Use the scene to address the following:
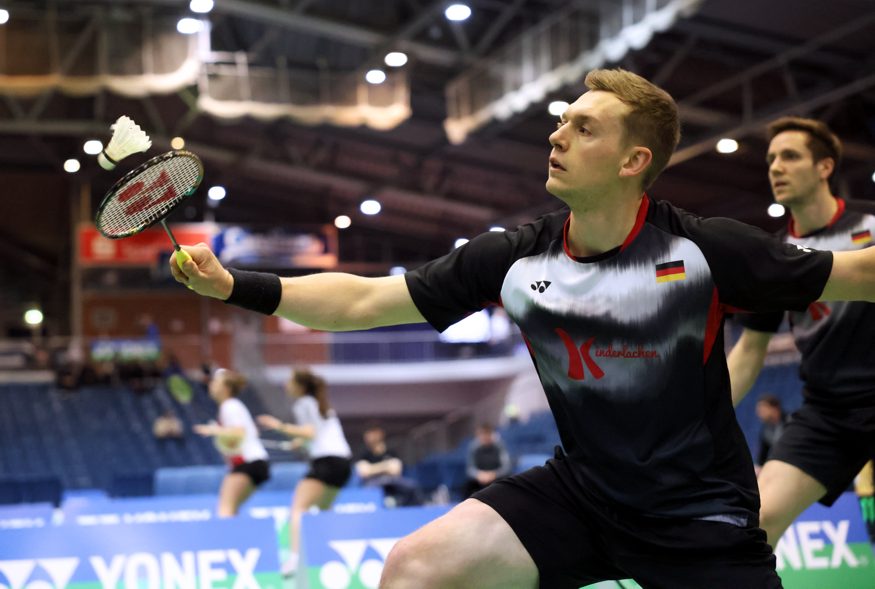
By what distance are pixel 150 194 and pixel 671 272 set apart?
1.48 m

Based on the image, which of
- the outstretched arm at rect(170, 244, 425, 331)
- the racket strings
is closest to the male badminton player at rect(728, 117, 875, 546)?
the outstretched arm at rect(170, 244, 425, 331)

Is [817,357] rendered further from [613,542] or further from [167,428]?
[167,428]

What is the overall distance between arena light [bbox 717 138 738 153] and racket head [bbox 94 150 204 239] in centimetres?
1682

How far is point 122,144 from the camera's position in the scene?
3.29 meters

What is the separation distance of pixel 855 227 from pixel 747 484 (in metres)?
1.73

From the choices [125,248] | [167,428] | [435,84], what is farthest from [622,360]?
[125,248]

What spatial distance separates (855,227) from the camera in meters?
4.49

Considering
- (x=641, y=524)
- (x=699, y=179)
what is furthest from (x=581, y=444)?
(x=699, y=179)

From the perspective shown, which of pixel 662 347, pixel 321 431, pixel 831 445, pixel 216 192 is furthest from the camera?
pixel 216 192

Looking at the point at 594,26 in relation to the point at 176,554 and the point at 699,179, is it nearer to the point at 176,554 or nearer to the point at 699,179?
the point at 699,179

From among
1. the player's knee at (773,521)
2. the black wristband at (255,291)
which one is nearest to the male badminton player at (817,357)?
the player's knee at (773,521)

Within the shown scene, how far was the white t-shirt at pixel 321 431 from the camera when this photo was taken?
30.7ft

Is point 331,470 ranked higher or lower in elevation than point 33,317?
lower

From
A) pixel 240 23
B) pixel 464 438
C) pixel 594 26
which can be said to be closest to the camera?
pixel 594 26
